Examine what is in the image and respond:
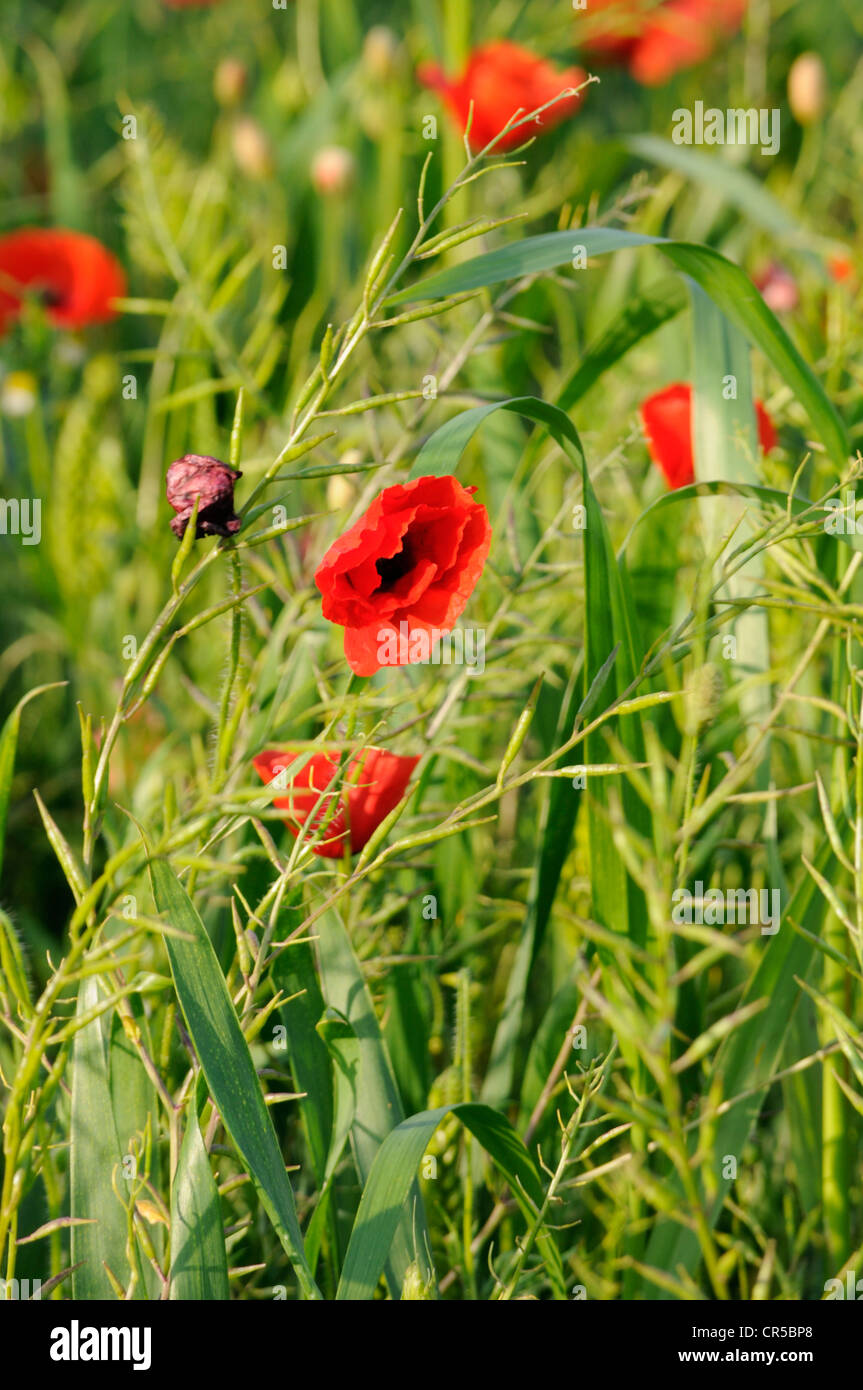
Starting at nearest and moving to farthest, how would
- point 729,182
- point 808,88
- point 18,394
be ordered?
→ 1. point 729,182
2. point 18,394
3. point 808,88

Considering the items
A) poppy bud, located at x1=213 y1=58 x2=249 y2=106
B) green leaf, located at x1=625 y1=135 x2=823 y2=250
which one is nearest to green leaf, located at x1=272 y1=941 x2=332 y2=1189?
green leaf, located at x1=625 y1=135 x2=823 y2=250

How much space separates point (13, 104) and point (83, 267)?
0.29 meters

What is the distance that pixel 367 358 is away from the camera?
2.34 ft

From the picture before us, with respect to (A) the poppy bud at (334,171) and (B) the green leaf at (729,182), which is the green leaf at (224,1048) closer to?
(B) the green leaf at (729,182)

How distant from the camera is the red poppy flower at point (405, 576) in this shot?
0.36 metres

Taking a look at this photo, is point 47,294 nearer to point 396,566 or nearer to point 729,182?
point 729,182

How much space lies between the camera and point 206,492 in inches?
13.3

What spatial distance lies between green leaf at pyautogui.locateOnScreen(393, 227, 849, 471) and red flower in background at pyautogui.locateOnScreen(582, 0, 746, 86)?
84 centimetres

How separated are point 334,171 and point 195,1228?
949mm

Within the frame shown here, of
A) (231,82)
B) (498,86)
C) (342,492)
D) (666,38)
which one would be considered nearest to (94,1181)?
(342,492)

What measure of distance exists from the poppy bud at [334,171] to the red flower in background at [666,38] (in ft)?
1.02

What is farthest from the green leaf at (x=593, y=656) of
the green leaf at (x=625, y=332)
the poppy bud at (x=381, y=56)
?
the poppy bud at (x=381, y=56)

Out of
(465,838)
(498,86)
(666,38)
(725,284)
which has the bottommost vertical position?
(465,838)

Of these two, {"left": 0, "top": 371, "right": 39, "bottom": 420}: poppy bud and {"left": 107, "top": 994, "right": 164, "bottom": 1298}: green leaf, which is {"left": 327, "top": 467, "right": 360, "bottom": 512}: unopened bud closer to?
{"left": 107, "top": 994, "right": 164, "bottom": 1298}: green leaf
